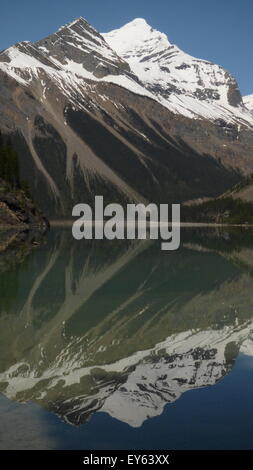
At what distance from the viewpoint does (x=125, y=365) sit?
975 inches

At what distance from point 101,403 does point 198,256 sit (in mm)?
68295

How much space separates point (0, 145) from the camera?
600 ft

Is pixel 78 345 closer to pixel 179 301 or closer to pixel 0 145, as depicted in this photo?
pixel 179 301

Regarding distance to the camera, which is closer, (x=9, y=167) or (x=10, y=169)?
(x=9, y=167)

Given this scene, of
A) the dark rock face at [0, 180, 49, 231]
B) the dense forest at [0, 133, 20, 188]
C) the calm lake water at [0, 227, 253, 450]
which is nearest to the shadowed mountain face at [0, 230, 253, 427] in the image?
the calm lake water at [0, 227, 253, 450]

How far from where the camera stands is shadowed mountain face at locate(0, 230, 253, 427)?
20656mm

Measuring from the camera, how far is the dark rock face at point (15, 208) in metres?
155

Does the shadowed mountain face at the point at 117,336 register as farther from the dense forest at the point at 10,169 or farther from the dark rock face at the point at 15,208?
the dense forest at the point at 10,169

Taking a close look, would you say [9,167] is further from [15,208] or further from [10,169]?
[15,208]

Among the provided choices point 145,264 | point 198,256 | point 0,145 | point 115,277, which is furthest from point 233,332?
point 0,145

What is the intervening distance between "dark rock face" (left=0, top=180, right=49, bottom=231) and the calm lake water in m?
104

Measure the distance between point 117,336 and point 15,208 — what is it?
133m

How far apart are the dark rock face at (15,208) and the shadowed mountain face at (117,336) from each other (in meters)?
95.0

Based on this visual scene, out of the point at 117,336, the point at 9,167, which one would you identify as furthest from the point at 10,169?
the point at 117,336
